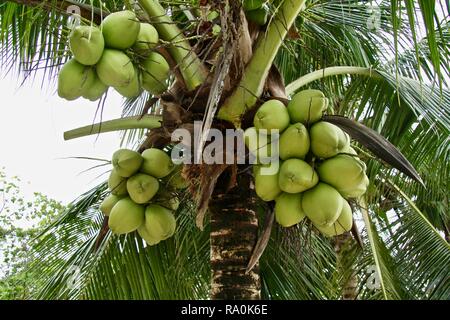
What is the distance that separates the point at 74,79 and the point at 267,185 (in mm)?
664

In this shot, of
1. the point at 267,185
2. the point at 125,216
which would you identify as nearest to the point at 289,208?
the point at 267,185

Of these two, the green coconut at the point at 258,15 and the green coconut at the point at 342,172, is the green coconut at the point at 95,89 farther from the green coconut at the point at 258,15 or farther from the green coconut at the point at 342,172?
the green coconut at the point at 342,172

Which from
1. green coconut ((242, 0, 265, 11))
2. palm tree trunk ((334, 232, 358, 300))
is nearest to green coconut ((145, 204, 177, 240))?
green coconut ((242, 0, 265, 11))

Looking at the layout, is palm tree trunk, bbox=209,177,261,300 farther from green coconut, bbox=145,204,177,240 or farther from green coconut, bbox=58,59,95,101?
green coconut, bbox=58,59,95,101

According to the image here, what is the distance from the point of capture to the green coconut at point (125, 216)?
1989 millimetres

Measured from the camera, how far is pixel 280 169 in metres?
1.73

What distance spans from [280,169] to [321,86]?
1.61 m

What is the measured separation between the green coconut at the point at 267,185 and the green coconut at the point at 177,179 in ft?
1.31

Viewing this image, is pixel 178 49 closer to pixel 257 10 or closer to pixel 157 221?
pixel 257 10

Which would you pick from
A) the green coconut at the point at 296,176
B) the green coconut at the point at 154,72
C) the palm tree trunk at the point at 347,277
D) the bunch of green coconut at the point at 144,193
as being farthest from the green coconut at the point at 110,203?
the palm tree trunk at the point at 347,277

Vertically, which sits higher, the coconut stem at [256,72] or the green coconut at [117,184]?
the coconut stem at [256,72]

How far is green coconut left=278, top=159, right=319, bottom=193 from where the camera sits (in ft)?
5.41

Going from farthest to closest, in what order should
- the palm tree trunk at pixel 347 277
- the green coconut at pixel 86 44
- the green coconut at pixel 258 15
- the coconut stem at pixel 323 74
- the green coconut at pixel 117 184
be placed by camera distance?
the palm tree trunk at pixel 347 277 → the coconut stem at pixel 323 74 → the green coconut at pixel 117 184 → the green coconut at pixel 258 15 → the green coconut at pixel 86 44
